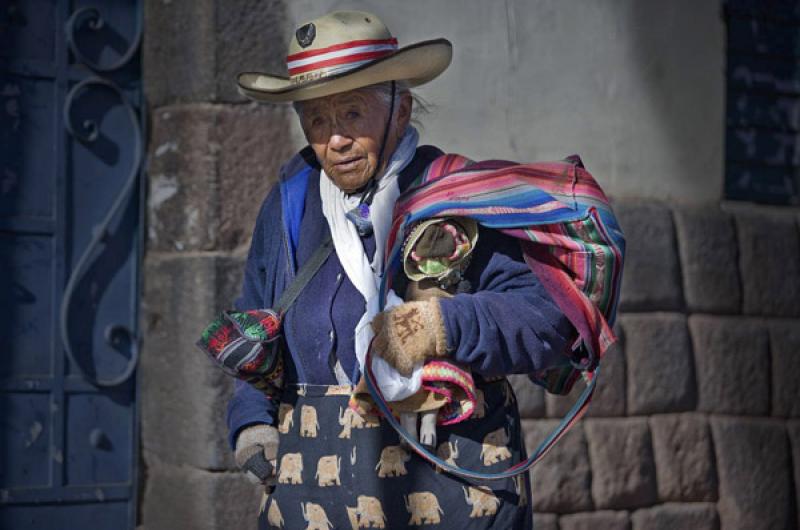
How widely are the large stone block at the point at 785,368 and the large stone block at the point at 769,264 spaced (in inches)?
3.5

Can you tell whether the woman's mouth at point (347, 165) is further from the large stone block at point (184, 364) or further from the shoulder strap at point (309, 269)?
the large stone block at point (184, 364)

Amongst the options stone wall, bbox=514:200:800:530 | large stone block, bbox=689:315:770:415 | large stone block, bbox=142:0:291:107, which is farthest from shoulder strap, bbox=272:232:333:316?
large stone block, bbox=689:315:770:415

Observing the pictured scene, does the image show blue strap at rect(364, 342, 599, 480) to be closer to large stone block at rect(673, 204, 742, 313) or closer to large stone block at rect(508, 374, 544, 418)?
large stone block at rect(508, 374, 544, 418)

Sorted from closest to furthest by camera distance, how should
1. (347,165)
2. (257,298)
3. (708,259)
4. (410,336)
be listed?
(410,336), (347,165), (257,298), (708,259)

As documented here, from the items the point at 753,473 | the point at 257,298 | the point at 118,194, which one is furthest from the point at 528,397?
the point at 257,298

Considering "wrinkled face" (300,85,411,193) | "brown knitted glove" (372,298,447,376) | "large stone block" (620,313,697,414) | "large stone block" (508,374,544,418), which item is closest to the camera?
"brown knitted glove" (372,298,447,376)

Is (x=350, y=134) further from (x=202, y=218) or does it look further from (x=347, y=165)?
(x=202, y=218)

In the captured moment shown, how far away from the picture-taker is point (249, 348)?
252 centimetres

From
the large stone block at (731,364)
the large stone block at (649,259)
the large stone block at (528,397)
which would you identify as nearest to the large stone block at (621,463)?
the large stone block at (528,397)

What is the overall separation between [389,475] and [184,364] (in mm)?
1859

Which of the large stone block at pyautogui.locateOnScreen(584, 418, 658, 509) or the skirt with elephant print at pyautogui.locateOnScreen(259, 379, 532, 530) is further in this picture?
the large stone block at pyautogui.locateOnScreen(584, 418, 658, 509)

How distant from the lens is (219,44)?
416 cm

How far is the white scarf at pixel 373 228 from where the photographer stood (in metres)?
2.46

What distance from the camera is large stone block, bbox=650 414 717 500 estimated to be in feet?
15.7
